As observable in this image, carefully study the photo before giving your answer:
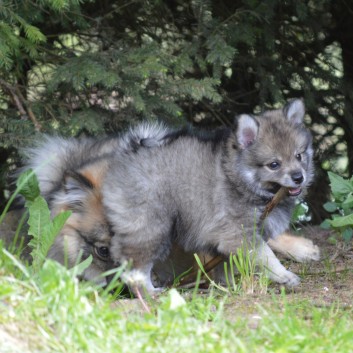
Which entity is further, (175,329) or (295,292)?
(295,292)

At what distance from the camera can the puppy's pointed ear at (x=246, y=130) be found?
446cm

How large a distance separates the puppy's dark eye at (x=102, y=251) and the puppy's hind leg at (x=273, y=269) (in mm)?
1010

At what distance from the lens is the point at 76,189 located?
15.3 feet

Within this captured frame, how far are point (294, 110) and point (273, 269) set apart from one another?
1077 millimetres

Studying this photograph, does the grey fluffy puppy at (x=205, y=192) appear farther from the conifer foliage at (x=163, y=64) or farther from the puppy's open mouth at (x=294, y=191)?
the conifer foliage at (x=163, y=64)

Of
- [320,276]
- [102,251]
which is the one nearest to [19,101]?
[102,251]

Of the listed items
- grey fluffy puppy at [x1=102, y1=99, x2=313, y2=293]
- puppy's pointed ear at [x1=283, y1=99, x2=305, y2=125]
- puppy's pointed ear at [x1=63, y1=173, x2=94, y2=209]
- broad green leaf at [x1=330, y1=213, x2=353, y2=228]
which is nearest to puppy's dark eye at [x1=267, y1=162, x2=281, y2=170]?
grey fluffy puppy at [x1=102, y1=99, x2=313, y2=293]

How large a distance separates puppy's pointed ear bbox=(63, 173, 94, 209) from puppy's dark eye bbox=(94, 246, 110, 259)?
0.32m

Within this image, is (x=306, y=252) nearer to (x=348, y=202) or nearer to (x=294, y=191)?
(x=348, y=202)

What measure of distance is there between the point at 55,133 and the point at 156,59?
917 millimetres

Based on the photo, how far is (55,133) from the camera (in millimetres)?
5086

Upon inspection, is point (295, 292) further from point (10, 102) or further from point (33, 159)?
point (10, 102)

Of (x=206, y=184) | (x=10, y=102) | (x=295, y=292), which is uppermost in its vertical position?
(x=10, y=102)

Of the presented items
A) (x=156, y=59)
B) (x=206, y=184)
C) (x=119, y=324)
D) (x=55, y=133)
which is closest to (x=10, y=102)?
(x=55, y=133)
